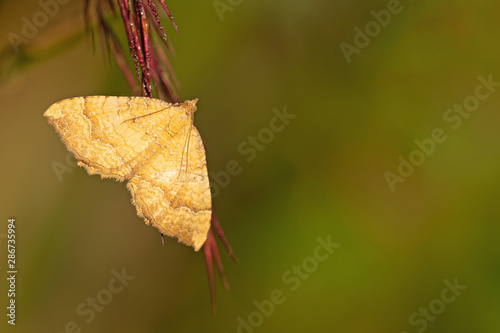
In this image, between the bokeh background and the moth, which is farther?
the bokeh background

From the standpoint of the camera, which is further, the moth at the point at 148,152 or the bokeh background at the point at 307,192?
the bokeh background at the point at 307,192

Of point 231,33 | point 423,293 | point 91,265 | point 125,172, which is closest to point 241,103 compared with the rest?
point 231,33

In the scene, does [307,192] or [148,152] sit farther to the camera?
[307,192]

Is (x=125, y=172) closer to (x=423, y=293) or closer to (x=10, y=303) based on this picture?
(x=10, y=303)
